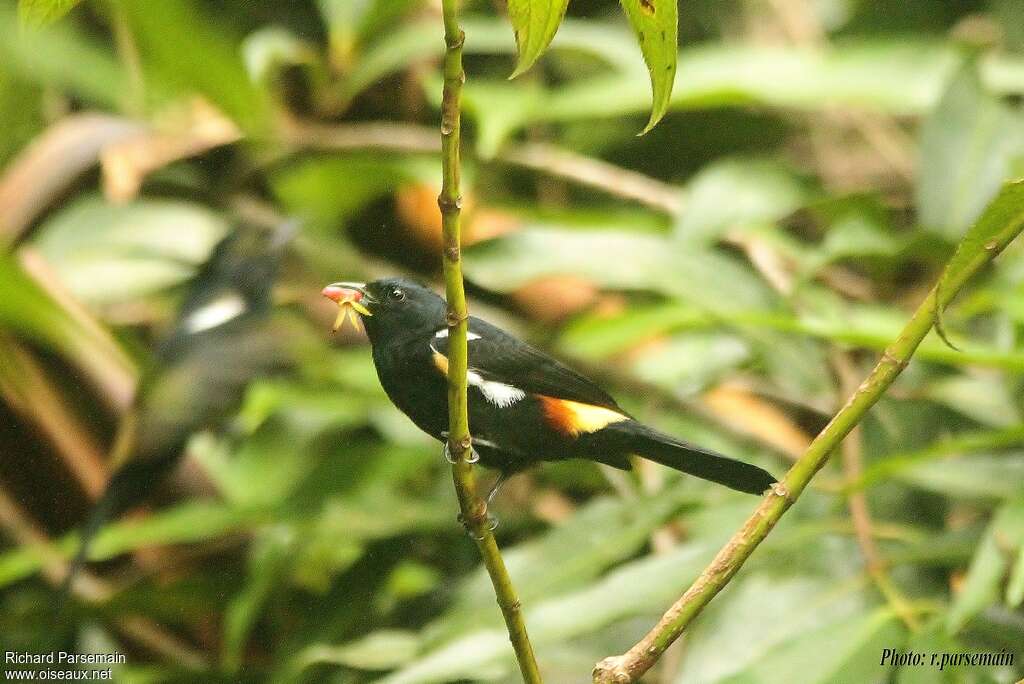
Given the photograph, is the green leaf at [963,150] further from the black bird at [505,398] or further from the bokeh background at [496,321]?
the black bird at [505,398]

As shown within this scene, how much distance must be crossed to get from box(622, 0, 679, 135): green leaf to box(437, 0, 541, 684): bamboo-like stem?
73 millimetres

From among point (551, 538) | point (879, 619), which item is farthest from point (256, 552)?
point (879, 619)

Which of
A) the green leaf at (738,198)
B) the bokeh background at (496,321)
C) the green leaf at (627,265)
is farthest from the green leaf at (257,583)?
the green leaf at (738,198)

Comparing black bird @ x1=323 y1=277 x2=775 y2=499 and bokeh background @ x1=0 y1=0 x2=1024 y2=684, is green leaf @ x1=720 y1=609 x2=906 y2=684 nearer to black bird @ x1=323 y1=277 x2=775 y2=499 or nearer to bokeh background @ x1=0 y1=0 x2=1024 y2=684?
bokeh background @ x1=0 y1=0 x2=1024 y2=684

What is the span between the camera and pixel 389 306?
21.3 inches

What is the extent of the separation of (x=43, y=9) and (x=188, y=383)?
628mm

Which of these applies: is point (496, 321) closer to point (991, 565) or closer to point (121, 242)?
point (991, 565)

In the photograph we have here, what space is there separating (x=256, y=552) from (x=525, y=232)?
28.8 inches

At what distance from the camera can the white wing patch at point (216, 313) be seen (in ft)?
3.47

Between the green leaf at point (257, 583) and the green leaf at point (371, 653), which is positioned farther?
the green leaf at point (257, 583)

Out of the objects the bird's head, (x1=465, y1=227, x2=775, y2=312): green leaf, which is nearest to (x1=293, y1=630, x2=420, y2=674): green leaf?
(x1=465, y1=227, x2=775, y2=312): green leaf

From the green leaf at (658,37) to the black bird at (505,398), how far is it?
157 mm

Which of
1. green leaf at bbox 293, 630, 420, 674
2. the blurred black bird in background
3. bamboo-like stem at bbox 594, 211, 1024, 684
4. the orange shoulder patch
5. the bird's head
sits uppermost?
the blurred black bird in background

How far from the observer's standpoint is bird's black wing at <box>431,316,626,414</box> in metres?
0.57
